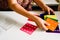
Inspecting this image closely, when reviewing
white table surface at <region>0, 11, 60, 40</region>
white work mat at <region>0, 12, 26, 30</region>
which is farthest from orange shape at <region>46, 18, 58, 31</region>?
white work mat at <region>0, 12, 26, 30</region>

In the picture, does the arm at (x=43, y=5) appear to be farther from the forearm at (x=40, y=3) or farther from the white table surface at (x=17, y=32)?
the white table surface at (x=17, y=32)

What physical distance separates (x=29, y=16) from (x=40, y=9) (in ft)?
0.83

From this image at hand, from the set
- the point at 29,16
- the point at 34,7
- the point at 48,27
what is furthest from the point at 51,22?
the point at 34,7

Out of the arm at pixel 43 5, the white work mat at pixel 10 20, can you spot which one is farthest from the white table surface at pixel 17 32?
the arm at pixel 43 5

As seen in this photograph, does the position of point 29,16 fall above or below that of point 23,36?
above

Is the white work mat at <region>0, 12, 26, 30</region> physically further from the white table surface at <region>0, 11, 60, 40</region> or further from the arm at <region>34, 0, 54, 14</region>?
the arm at <region>34, 0, 54, 14</region>

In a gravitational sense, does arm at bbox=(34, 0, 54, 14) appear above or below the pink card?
above

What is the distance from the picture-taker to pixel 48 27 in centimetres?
96

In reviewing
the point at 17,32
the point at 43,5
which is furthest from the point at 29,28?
the point at 43,5

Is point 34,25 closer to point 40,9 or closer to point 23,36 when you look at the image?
point 23,36

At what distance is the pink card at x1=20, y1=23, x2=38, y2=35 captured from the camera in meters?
0.94

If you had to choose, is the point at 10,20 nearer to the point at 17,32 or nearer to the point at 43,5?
the point at 17,32

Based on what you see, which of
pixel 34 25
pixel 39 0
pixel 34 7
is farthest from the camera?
pixel 34 7

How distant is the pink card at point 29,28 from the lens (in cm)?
94
